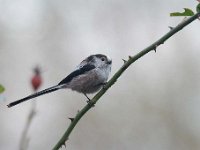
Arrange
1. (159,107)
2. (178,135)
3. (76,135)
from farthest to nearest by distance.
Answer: (159,107), (178,135), (76,135)

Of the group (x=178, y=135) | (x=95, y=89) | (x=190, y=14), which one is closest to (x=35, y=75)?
(x=190, y=14)

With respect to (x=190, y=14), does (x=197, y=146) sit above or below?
below

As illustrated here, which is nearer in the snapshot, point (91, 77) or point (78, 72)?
point (91, 77)

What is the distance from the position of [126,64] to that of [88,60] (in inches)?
108

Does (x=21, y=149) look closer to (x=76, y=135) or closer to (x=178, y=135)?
(x=76, y=135)

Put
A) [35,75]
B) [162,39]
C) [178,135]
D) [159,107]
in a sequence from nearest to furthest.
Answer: [162,39], [35,75], [178,135], [159,107]

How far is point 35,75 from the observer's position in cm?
319

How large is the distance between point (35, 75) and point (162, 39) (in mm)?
618

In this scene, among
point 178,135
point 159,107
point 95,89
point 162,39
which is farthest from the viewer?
point 159,107

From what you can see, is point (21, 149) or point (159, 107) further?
point (159, 107)

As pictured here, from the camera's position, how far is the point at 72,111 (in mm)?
15227

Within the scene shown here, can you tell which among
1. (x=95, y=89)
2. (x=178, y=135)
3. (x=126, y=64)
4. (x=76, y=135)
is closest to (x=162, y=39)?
(x=126, y=64)

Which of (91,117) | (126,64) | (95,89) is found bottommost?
(91,117)

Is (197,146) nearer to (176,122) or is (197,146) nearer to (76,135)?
(176,122)
